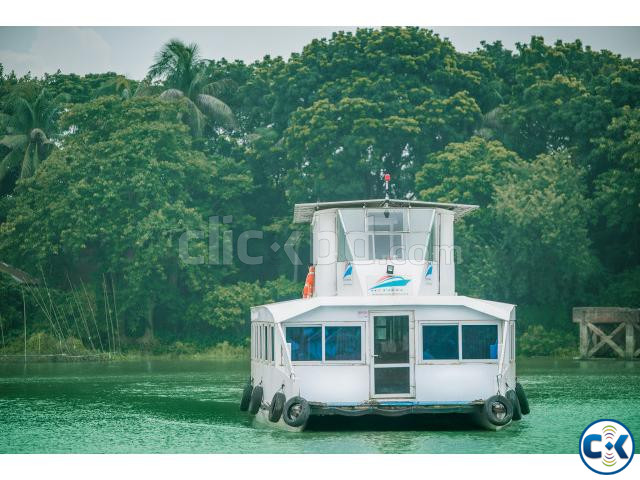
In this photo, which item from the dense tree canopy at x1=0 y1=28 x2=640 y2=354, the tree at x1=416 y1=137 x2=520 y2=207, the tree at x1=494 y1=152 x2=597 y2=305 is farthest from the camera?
the tree at x1=416 y1=137 x2=520 y2=207

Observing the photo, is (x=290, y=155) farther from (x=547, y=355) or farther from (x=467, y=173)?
(x=547, y=355)

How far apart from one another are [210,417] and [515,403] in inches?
266

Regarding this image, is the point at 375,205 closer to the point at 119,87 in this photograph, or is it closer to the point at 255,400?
the point at 255,400

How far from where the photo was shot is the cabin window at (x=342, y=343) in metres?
20.0

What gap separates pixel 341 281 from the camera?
2225 centimetres

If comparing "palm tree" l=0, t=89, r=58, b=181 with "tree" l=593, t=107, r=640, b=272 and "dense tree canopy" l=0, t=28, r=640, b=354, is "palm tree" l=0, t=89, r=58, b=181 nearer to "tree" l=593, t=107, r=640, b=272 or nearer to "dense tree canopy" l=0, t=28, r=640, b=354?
"dense tree canopy" l=0, t=28, r=640, b=354

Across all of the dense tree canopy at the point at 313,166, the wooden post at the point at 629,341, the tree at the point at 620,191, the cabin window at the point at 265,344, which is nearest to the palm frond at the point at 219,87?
the dense tree canopy at the point at 313,166

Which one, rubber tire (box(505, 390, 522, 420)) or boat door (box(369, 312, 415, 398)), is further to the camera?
rubber tire (box(505, 390, 522, 420))

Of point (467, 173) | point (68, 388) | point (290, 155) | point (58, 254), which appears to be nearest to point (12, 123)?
point (58, 254)

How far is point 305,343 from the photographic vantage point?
20.0 m

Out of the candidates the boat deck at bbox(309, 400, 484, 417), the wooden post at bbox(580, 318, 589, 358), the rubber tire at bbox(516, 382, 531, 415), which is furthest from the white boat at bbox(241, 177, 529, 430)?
the wooden post at bbox(580, 318, 589, 358)

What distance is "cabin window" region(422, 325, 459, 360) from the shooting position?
20.0 meters

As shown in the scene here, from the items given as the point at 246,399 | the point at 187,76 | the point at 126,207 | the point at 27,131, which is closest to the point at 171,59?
the point at 187,76

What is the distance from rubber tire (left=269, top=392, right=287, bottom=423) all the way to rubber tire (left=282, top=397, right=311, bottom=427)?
0.86 ft
